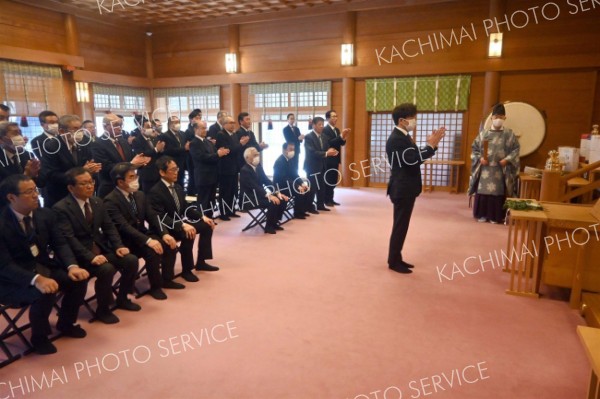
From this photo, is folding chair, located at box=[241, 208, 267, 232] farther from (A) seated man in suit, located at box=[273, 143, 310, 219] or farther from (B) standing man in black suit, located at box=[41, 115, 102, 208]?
(B) standing man in black suit, located at box=[41, 115, 102, 208]

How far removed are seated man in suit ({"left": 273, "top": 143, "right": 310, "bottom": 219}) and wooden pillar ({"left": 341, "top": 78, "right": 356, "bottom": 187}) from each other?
10.1 ft

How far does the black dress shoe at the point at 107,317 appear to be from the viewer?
312 cm

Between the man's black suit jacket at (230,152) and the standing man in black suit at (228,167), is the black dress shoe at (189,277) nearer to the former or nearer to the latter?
the standing man in black suit at (228,167)

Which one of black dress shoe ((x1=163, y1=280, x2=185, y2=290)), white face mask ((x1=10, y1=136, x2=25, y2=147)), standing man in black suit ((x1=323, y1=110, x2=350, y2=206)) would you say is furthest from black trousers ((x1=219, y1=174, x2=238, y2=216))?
white face mask ((x1=10, y1=136, x2=25, y2=147))

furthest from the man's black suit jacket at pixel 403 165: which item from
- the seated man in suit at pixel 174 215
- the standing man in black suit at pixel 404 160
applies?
the seated man in suit at pixel 174 215

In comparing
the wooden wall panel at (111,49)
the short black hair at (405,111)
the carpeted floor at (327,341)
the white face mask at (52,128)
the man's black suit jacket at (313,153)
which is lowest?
the carpeted floor at (327,341)

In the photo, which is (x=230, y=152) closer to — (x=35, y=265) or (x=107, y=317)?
(x=107, y=317)

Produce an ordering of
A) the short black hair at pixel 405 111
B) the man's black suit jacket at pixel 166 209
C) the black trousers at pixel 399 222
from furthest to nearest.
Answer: the black trousers at pixel 399 222 → the short black hair at pixel 405 111 → the man's black suit jacket at pixel 166 209

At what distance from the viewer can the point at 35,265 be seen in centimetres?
283

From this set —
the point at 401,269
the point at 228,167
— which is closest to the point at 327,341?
the point at 401,269

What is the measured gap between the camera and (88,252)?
2986 millimetres

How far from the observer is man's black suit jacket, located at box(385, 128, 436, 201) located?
383cm

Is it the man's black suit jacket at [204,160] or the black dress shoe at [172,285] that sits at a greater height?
the man's black suit jacket at [204,160]

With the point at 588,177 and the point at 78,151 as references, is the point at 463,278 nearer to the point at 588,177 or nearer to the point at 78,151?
the point at 588,177
